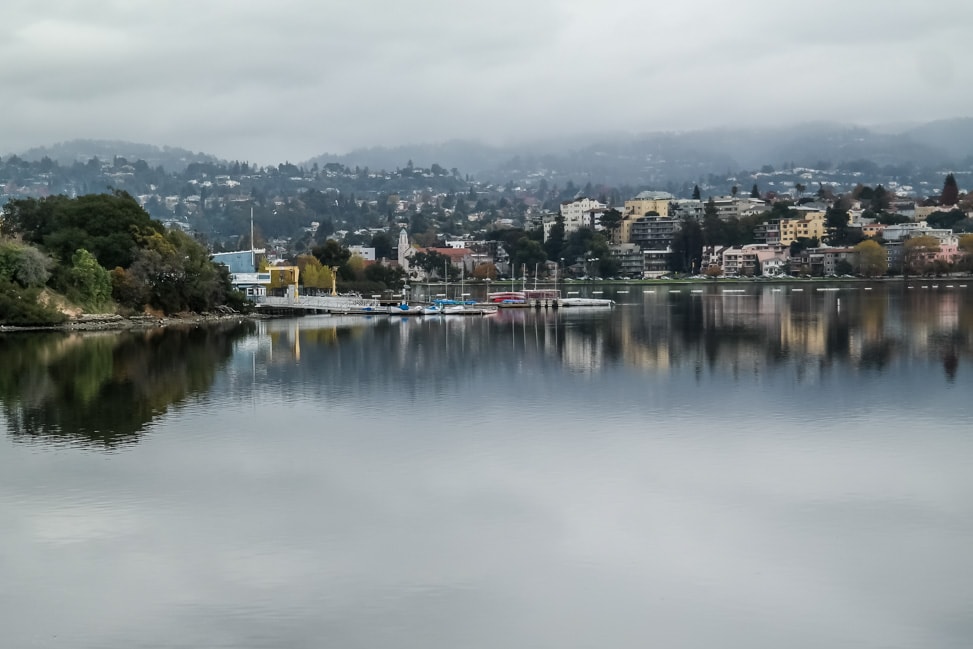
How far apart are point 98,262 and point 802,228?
77.0 metres

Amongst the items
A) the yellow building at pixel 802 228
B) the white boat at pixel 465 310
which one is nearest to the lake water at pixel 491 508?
the white boat at pixel 465 310

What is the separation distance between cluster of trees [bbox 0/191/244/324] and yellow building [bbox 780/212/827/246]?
69116 millimetres

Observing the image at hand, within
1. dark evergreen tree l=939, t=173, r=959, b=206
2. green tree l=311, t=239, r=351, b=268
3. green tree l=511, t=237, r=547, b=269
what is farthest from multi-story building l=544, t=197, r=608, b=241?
green tree l=311, t=239, r=351, b=268

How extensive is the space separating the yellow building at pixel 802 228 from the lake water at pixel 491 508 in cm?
8307

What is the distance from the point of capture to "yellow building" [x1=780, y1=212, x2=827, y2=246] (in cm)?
10381

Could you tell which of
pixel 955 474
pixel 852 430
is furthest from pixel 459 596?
pixel 852 430

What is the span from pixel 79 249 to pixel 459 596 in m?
34.5

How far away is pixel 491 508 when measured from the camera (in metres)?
11.2

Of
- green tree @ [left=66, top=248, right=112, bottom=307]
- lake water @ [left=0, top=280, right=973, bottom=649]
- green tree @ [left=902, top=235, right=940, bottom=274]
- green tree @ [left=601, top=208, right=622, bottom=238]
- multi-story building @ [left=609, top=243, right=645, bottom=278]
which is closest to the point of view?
lake water @ [left=0, top=280, right=973, bottom=649]

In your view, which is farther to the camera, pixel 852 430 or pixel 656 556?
pixel 852 430

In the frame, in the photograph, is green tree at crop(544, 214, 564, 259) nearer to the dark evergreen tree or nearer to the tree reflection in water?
the dark evergreen tree

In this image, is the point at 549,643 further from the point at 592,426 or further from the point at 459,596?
the point at 592,426

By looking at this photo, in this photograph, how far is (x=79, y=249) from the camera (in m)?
39.7

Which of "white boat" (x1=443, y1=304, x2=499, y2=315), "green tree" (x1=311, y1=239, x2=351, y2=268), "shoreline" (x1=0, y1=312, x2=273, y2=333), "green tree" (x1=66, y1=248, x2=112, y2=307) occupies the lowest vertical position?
"white boat" (x1=443, y1=304, x2=499, y2=315)
